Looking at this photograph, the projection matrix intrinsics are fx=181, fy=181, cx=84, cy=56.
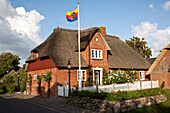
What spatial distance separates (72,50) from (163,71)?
13.2 metres

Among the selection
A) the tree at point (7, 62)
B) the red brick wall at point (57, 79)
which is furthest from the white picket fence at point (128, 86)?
the tree at point (7, 62)

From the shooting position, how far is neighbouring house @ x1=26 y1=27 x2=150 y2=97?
2127 cm

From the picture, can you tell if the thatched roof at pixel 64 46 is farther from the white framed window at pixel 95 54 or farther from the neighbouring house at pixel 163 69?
the neighbouring house at pixel 163 69

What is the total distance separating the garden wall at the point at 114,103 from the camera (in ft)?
37.3

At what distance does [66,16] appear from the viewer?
65.8 feet

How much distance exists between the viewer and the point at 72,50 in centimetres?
2347

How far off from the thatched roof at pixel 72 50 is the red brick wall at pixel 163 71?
10.8 ft

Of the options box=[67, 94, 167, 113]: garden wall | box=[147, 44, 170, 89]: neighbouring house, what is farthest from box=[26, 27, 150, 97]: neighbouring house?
box=[67, 94, 167, 113]: garden wall

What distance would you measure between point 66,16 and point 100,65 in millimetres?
8133

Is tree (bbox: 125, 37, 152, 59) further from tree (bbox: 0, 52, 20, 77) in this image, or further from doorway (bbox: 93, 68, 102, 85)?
tree (bbox: 0, 52, 20, 77)

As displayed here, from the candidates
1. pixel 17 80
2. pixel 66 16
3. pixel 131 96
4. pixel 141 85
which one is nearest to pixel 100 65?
pixel 141 85

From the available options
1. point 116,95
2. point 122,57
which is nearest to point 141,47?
point 122,57

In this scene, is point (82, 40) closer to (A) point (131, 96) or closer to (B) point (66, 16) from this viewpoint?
(B) point (66, 16)

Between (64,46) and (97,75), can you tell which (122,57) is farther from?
(64,46)
